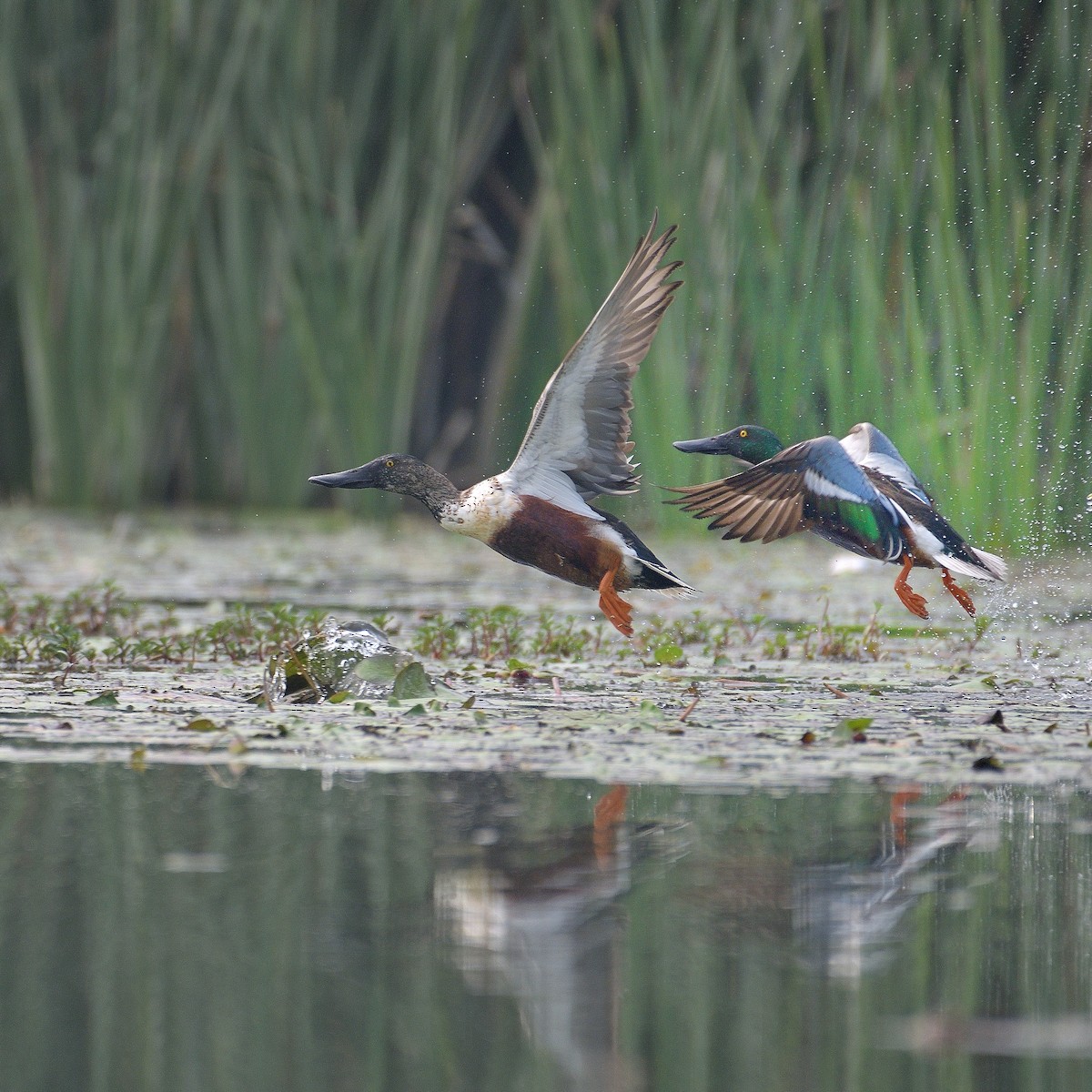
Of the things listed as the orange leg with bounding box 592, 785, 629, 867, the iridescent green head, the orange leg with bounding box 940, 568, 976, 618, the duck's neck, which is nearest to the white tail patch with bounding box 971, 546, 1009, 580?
the orange leg with bounding box 940, 568, 976, 618

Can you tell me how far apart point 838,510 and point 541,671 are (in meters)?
1.02

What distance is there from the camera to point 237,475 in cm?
1202

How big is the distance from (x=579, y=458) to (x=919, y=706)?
57.3 inches

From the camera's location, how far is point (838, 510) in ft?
19.6

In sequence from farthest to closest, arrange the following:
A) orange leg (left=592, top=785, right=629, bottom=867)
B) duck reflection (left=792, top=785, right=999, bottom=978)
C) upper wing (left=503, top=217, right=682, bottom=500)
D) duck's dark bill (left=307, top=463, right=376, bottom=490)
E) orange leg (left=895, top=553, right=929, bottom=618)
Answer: duck's dark bill (left=307, top=463, right=376, bottom=490) → orange leg (left=895, top=553, right=929, bottom=618) → upper wing (left=503, top=217, right=682, bottom=500) → orange leg (left=592, top=785, right=629, bottom=867) → duck reflection (left=792, top=785, right=999, bottom=978)

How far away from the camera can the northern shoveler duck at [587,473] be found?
580 cm

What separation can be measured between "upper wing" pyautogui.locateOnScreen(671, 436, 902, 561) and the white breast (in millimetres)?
524

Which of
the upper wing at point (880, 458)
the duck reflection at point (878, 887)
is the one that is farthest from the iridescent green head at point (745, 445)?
the duck reflection at point (878, 887)

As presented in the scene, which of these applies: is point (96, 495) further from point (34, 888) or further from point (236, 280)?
point (34, 888)

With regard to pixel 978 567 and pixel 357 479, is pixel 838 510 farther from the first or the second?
pixel 357 479

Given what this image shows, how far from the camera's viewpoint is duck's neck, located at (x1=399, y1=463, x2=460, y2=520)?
6391 mm

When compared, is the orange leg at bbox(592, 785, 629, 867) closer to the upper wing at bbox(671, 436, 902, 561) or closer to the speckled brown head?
the upper wing at bbox(671, 436, 902, 561)

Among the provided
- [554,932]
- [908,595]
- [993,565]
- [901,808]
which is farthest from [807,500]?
[554,932]

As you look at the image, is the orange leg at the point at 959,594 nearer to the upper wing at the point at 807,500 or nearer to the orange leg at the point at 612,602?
the upper wing at the point at 807,500
